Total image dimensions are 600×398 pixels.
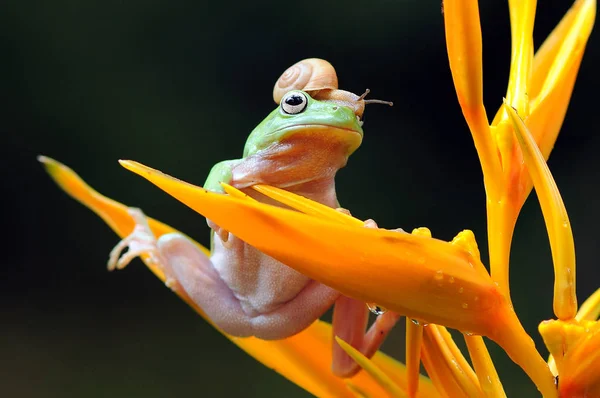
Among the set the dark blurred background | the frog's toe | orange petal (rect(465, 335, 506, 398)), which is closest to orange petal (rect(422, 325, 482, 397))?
orange petal (rect(465, 335, 506, 398))

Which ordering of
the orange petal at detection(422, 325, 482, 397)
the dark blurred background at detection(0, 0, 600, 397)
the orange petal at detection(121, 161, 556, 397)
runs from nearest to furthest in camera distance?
the orange petal at detection(121, 161, 556, 397), the orange petal at detection(422, 325, 482, 397), the dark blurred background at detection(0, 0, 600, 397)

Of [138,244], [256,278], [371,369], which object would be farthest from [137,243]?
[371,369]

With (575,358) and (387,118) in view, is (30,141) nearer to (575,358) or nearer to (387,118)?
(387,118)

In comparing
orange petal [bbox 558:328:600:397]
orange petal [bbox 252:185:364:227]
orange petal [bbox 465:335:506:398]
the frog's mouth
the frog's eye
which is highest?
the frog's eye

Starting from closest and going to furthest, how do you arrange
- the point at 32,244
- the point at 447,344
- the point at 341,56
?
1. the point at 447,344
2. the point at 341,56
3. the point at 32,244

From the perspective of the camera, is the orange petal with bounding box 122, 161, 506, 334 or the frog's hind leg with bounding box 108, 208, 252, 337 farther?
the frog's hind leg with bounding box 108, 208, 252, 337

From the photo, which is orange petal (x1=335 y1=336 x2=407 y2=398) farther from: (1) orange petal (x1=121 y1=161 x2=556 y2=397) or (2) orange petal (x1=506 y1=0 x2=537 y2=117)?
(2) orange petal (x1=506 y1=0 x2=537 y2=117)

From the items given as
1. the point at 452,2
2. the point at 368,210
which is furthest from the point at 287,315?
the point at 368,210

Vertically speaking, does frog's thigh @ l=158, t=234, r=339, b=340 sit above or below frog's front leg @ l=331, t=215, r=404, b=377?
above
